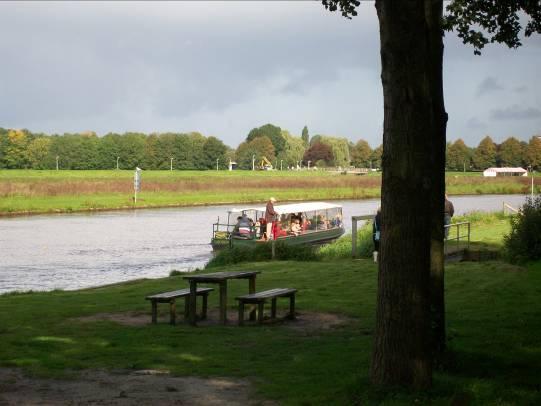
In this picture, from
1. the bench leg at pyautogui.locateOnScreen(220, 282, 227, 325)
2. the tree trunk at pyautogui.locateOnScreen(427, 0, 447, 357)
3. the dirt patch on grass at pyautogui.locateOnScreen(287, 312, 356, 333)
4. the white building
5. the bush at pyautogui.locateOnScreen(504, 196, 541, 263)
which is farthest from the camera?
the white building

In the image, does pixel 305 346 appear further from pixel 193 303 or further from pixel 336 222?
pixel 336 222

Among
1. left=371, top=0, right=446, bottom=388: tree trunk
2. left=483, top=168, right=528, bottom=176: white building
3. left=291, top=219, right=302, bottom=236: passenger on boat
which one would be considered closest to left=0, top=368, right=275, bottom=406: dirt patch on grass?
left=371, top=0, right=446, bottom=388: tree trunk

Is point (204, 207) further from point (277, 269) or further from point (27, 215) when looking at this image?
point (277, 269)

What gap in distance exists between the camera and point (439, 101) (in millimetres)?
10031

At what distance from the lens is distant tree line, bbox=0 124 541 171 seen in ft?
469

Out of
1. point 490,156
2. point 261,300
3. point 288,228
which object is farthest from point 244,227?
point 490,156

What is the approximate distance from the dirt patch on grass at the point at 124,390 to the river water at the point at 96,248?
53.3 feet

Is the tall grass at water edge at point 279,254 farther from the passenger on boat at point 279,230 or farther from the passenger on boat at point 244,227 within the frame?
the passenger on boat at point 244,227

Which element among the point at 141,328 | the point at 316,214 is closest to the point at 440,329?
the point at 141,328

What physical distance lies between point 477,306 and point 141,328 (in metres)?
5.84

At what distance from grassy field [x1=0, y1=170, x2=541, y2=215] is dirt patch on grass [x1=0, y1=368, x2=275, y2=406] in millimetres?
55085

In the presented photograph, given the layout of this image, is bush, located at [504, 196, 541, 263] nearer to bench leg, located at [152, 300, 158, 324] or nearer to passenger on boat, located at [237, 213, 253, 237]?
bench leg, located at [152, 300, 158, 324]

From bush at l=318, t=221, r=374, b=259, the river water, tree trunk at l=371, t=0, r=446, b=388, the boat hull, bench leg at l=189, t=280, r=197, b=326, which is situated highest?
tree trunk at l=371, t=0, r=446, b=388

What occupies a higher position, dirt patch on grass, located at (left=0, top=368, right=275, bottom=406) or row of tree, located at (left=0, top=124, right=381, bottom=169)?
row of tree, located at (left=0, top=124, right=381, bottom=169)
